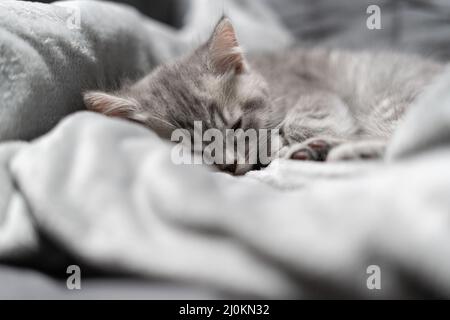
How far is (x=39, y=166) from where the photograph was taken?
688mm

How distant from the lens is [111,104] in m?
1.05

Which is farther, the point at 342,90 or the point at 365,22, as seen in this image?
the point at 365,22

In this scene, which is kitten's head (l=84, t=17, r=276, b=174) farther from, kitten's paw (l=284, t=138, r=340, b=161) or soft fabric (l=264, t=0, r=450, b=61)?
soft fabric (l=264, t=0, r=450, b=61)

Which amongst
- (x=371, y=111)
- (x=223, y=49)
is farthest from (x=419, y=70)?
(x=223, y=49)

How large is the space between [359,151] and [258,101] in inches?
16.0

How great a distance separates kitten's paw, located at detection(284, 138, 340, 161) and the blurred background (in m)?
0.88

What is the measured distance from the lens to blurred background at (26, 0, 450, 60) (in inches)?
63.8

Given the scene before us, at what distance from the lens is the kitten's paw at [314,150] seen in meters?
0.91

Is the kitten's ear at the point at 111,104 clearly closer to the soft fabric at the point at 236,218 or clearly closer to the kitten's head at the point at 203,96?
the kitten's head at the point at 203,96

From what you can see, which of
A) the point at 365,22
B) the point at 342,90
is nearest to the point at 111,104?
the point at 342,90

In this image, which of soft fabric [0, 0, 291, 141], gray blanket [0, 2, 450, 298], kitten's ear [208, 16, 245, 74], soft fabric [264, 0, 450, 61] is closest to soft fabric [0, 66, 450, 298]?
gray blanket [0, 2, 450, 298]

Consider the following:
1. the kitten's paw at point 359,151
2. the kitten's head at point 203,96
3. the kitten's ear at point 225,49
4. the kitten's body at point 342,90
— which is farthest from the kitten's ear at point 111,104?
the kitten's paw at point 359,151

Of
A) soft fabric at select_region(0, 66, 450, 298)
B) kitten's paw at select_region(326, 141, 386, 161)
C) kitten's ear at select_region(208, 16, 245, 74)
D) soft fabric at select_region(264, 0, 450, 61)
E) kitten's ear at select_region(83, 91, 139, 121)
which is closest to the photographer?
soft fabric at select_region(0, 66, 450, 298)

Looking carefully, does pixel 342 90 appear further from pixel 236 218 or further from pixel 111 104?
pixel 236 218
